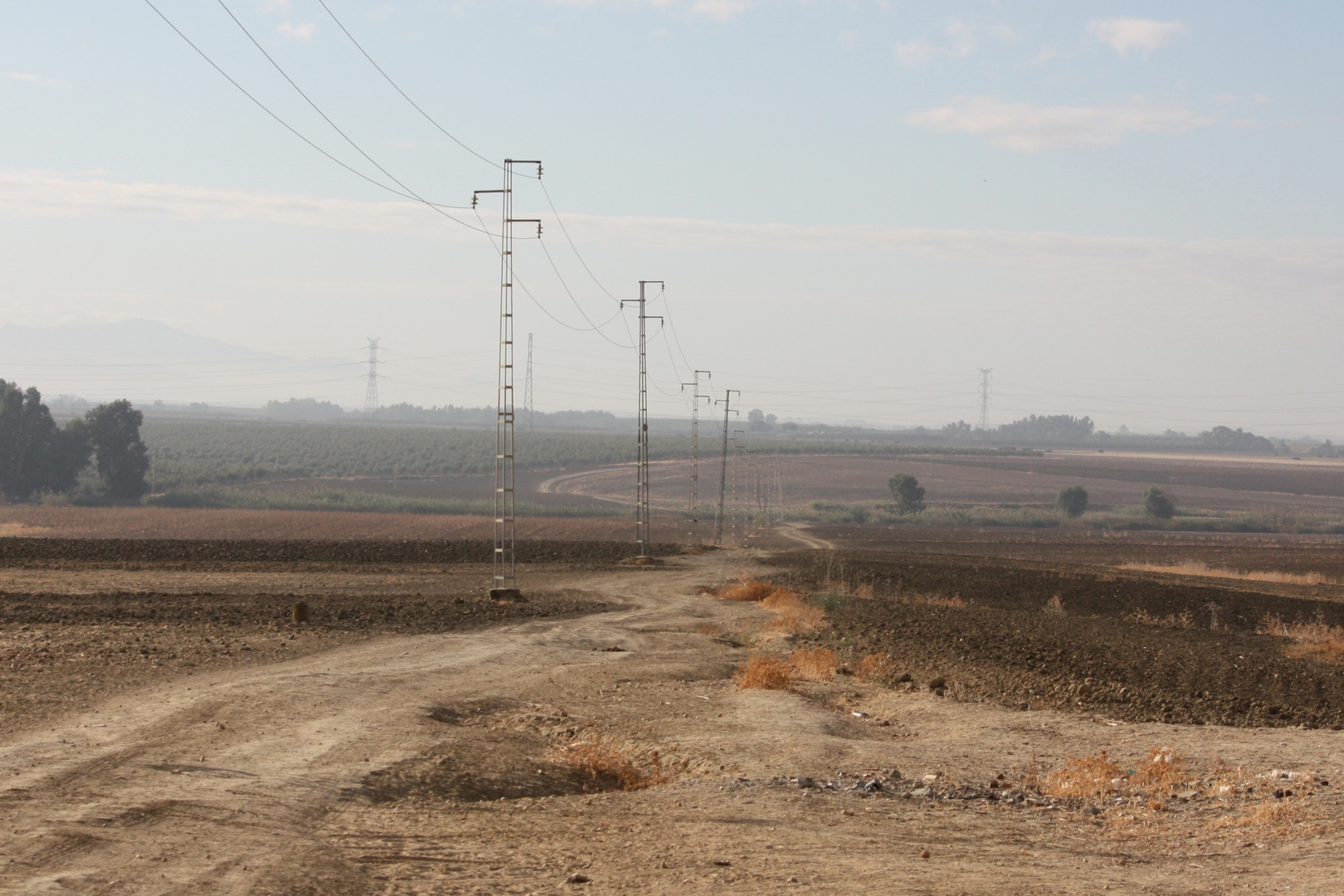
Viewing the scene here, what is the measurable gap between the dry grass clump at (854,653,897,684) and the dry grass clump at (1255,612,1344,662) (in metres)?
7.98

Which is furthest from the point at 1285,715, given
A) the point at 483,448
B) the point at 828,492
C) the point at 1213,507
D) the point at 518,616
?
the point at 483,448

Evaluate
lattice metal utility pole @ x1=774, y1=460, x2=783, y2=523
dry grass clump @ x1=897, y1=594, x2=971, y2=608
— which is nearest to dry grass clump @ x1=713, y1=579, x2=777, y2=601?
dry grass clump @ x1=897, y1=594, x2=971, y2=608

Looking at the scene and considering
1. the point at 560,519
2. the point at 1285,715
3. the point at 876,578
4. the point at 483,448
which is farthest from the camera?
the point at 483,448

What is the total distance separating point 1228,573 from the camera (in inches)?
2117

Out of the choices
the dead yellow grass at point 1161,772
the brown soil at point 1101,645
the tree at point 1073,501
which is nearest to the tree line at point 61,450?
the brown soil at point 1101,645

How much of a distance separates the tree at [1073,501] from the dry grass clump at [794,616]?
269 ft

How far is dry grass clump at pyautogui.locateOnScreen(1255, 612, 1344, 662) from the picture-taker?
874 inches

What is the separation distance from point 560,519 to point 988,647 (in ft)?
198

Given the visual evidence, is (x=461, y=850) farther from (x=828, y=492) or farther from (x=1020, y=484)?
(x=1020, y=484)

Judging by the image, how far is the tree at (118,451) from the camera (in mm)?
87875

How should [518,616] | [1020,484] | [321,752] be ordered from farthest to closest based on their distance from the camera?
[1020,484], [518,616], [321,752]

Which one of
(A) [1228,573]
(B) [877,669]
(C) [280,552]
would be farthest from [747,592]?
(A) [1228,573]

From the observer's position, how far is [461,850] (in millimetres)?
9305

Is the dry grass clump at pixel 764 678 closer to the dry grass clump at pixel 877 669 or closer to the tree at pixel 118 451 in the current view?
the dry grass clump at pixel 877 669
